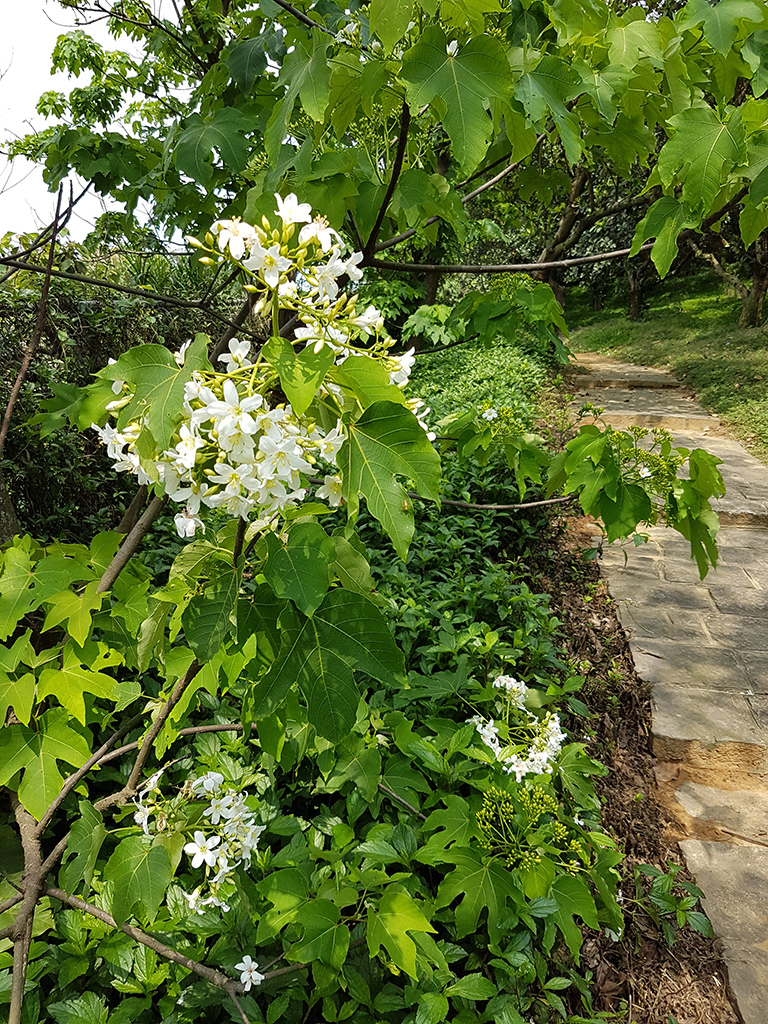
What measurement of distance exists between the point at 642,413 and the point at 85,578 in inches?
311

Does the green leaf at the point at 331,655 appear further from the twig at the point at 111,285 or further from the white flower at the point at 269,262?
the twig at the point at 111,285

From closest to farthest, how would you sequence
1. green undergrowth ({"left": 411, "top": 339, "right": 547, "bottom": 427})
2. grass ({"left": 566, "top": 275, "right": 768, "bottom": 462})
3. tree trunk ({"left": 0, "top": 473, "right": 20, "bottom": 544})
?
tree trunk ({"left": 0, "top": 473, "right": 20, "bottom": 544}) → green undergrowth ({"left": 411, "top": 339, "right": 547, "bottom": 427}) → grass ({"left": 566, "top": 275, "right": 768, "bottom": 462})

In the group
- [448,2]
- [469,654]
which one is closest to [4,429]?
[448,2]

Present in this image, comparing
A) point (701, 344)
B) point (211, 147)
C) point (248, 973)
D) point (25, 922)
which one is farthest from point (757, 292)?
point (25, 922)

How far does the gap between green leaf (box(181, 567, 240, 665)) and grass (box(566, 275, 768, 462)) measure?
24.1 feet

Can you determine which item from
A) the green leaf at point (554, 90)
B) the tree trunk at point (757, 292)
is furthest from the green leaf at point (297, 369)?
the tree trunk at point (757, 292)

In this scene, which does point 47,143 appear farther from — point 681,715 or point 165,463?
point 681,715

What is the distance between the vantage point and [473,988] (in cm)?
147

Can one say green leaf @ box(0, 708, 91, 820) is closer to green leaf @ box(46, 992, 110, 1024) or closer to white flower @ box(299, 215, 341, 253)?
green leaf @ box(46, 992, 110, 1024)

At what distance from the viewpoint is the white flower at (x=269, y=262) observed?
0.80 m

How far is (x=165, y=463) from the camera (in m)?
0.82

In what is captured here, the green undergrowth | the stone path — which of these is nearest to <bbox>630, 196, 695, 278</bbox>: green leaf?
the stone path

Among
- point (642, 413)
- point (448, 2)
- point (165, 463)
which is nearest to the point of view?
point (165, 463)

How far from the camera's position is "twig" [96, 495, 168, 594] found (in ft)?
3.94
